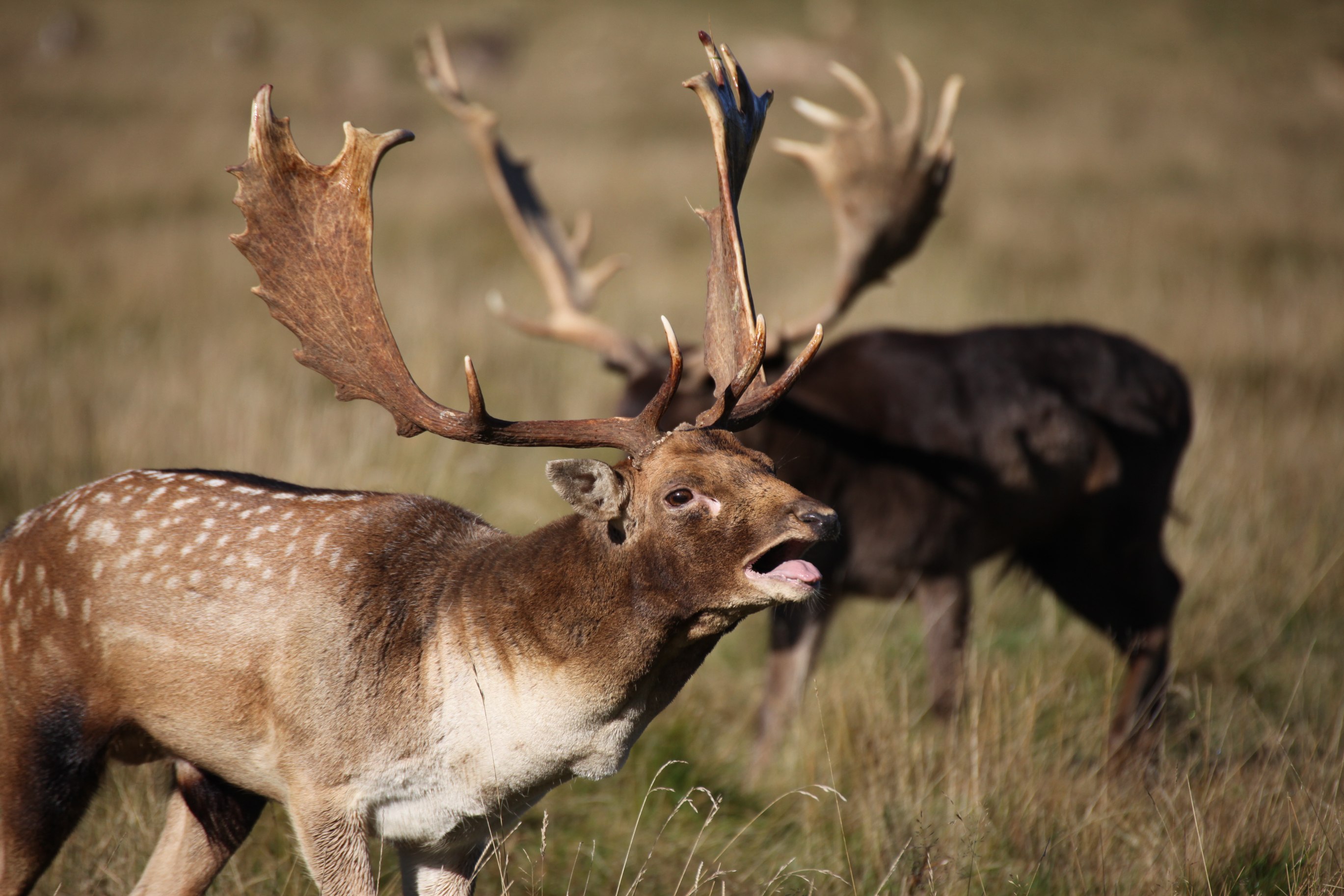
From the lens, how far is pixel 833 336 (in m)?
7.72

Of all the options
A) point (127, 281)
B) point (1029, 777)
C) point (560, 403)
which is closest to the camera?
point (1029, 777)

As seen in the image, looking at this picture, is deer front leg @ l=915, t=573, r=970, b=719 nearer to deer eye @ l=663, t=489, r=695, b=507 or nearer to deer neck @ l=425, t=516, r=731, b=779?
deer neck @ l=425, t=516, r=731, b=779

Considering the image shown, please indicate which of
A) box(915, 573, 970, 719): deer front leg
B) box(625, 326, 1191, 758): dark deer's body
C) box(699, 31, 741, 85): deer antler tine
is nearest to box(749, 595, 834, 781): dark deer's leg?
box(625, 326, 1191, 758): dark deer's body

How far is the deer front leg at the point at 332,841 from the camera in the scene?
2156 mm

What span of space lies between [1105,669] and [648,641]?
9.38 ft

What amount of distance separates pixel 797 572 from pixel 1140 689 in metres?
2.60

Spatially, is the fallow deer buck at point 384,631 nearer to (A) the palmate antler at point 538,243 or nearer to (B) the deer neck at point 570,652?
(B) the deer neck at point 570,652

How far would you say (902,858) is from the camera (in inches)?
118

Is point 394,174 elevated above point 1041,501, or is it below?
below

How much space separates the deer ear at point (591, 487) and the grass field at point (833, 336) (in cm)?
76

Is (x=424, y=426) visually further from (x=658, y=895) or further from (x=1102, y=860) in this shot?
(x=1102, y=860)

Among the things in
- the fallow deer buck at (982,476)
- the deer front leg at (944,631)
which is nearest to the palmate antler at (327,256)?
the fallow deer buck at (982,476)

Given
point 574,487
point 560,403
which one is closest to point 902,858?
point 574,487

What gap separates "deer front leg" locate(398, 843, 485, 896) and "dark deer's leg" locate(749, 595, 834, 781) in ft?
5.89
